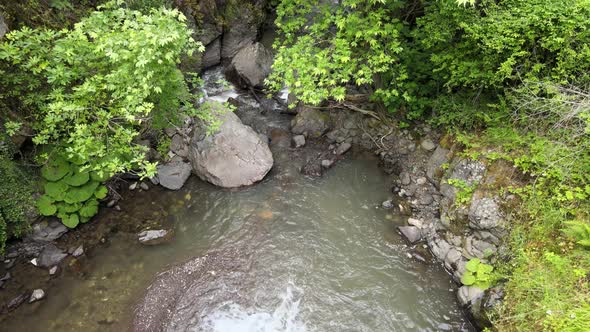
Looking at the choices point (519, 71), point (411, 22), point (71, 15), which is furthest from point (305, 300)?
point (71, 15)

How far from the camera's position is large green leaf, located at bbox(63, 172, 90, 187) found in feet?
26.2

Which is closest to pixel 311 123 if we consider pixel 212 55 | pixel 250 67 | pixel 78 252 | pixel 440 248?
pixel 250 67

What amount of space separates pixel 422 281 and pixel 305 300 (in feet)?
8.53

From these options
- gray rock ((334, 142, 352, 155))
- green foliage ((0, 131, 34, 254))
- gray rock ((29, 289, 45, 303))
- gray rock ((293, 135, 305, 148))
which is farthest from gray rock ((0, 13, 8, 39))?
gray rock ((334, 142, 352, 155))

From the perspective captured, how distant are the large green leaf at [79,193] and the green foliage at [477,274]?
28.1ft

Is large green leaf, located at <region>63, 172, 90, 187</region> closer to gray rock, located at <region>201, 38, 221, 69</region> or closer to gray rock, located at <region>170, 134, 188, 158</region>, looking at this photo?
gray rock, located at <region>170, 134, 188, 158</region>

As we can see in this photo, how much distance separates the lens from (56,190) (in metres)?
7.90

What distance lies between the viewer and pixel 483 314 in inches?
254

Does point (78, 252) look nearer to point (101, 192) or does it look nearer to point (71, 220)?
point (71, 220)

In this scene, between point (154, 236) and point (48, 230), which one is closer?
point (48, 230)

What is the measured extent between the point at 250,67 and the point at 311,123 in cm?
333

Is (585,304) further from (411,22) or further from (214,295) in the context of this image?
(411,22)

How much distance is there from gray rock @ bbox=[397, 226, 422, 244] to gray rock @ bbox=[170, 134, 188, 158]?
636 centimetres

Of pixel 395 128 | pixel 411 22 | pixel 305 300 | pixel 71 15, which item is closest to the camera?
pixel 305 300
